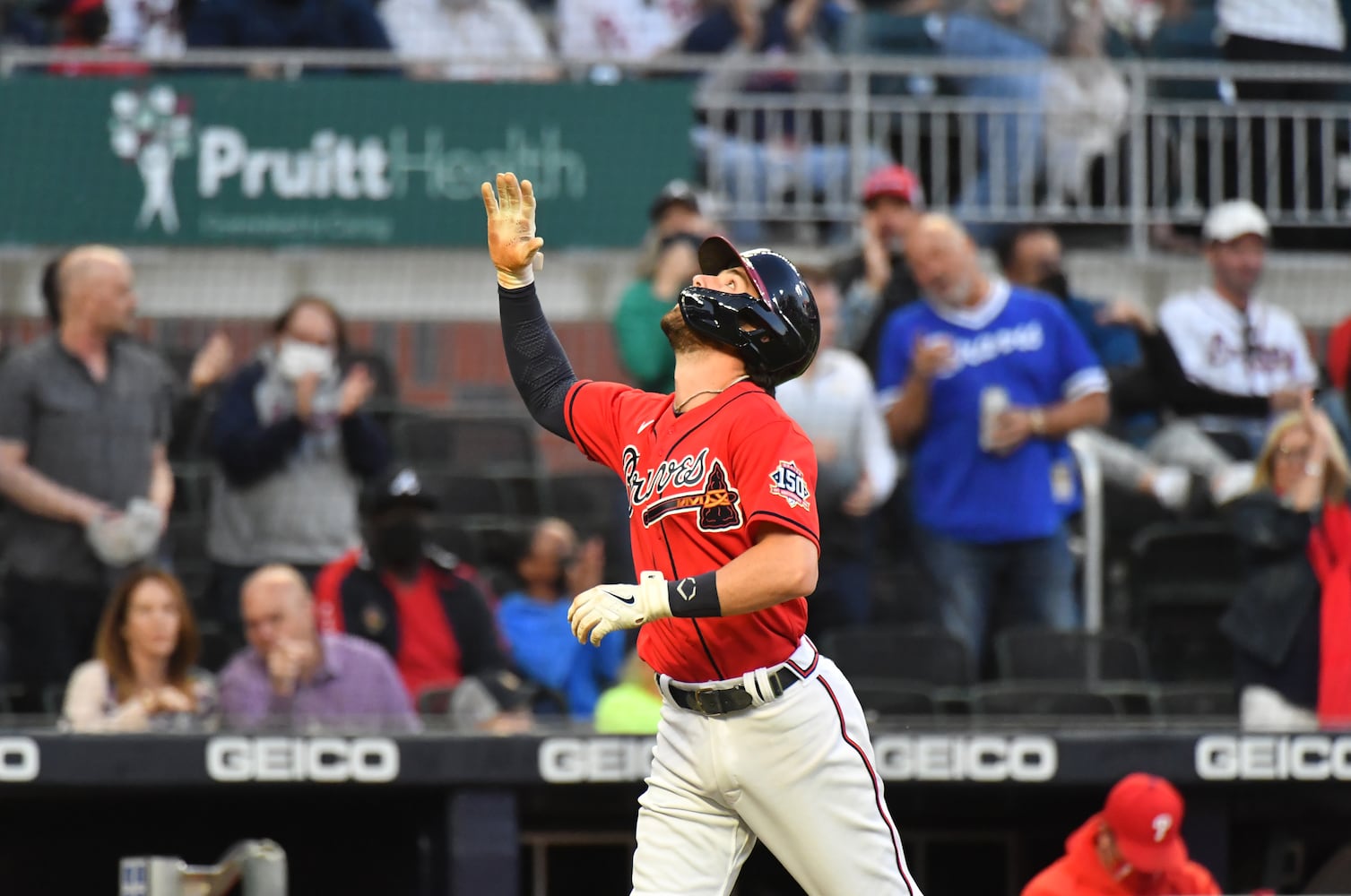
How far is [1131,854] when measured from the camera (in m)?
5.30

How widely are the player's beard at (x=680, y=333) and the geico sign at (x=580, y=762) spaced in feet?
5.71

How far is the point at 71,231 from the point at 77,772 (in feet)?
14.0

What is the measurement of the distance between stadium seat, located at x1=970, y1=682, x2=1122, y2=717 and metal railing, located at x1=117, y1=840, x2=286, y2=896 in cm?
270

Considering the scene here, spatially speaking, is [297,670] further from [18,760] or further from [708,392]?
[708,392]

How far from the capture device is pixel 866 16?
1053cm

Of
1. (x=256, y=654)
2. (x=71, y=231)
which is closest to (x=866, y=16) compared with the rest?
(x=71, y=231)

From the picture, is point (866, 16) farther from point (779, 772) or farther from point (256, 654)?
point (779, 772)

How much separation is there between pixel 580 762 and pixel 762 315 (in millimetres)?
1935

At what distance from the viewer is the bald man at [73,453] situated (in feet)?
22.6

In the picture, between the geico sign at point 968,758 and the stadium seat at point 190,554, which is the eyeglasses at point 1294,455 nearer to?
the geico sign at point 968,758

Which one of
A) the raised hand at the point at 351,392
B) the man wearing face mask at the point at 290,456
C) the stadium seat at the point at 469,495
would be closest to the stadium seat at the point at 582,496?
the stadium seat at the point at 469,495

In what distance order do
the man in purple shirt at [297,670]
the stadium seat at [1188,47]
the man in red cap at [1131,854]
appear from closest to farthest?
1. the man in red cap at [1131,854]
2. the man in purple shirt at [297,670]
3. the stadium seat at [1188,47]

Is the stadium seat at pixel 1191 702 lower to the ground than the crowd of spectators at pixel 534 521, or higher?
lower

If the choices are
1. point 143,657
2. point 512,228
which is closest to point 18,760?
point 143,657
